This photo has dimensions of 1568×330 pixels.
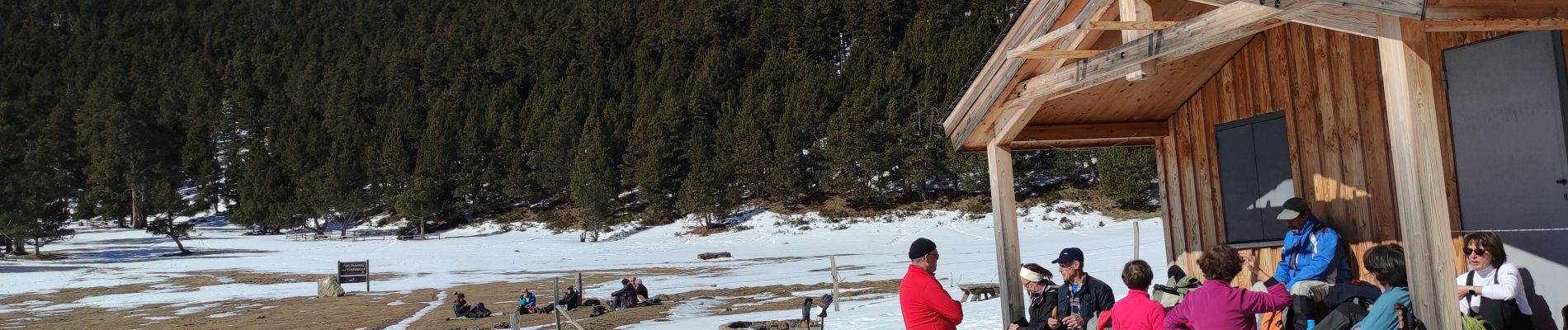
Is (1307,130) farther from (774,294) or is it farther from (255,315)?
(255,315)

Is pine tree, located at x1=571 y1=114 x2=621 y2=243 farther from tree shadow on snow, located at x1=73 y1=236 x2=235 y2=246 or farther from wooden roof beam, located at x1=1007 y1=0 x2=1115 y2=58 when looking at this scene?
wooden roof beam, located at x1=1007 y1=0 x2=1115 y2=58

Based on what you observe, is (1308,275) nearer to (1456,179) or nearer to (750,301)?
(1456,179)

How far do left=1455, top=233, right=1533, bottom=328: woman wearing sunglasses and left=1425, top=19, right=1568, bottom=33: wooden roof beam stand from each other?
954mm

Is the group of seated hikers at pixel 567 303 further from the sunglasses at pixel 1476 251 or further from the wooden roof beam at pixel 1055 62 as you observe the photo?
the sunglasses at pixel 1476 251

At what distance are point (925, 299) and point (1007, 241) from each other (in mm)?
2760

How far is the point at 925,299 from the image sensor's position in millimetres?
4848

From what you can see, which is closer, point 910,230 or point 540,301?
point 540,301

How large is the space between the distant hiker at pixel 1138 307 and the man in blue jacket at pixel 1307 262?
1.22m

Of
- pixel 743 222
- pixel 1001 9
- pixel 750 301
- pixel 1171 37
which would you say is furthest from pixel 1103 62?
pixel 1001 9

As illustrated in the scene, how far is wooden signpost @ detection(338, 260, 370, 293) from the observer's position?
85.6 ft

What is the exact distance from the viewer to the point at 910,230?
159ft

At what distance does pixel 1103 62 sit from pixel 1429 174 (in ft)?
7.67

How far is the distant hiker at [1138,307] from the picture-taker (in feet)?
15.6

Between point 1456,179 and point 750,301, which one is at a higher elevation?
point 1456,179
